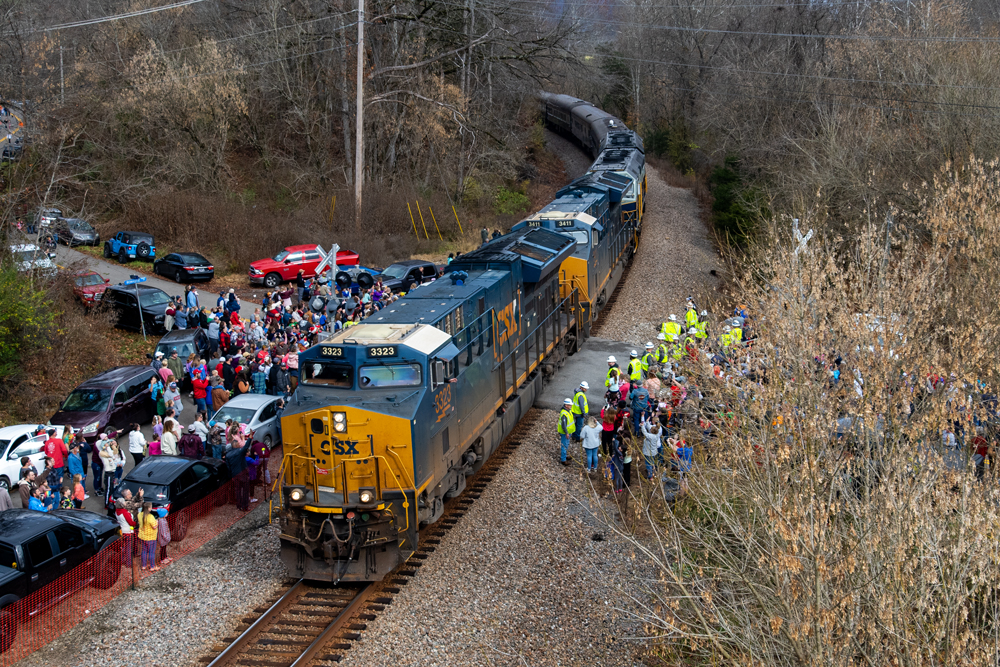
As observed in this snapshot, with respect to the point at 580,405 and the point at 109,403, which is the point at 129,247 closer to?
the point at 109,403

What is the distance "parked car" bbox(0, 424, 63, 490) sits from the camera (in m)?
18.3

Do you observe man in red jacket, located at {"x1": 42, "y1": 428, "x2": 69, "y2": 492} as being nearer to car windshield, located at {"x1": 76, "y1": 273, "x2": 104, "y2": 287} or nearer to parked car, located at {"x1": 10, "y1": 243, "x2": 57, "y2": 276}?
parked car, located at {"x1": 10, "y1": 243, "x2": 57, "y2": 276}

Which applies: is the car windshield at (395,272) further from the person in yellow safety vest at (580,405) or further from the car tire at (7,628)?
the car tire at (7,628)

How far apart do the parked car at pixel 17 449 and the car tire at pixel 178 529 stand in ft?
14.0

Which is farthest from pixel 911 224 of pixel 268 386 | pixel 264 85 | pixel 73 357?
pixel 264 85

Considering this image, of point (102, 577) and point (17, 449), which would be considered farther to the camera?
point (17, 449)

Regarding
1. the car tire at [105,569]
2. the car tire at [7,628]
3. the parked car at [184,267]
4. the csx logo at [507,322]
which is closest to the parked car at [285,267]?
the parked car at [184,267]

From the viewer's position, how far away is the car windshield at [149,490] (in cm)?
1580

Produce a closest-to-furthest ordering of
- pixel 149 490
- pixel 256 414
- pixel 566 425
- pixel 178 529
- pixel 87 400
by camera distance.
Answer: pixel 178 529
pixel 149 490
pixel 566 425
pixel 256 414
pixel 87 400

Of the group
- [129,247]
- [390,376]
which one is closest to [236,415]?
[390,376]

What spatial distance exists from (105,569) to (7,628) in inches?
75.1

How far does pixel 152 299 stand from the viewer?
2886 cm

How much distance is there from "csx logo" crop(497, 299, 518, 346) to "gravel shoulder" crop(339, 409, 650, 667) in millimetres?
3180

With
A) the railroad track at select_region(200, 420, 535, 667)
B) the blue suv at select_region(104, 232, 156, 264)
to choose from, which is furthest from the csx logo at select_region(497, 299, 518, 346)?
the blue suv at select_region(104, 232, 156, 264)
